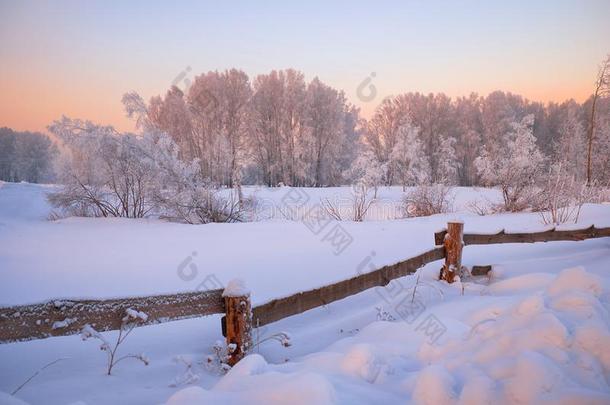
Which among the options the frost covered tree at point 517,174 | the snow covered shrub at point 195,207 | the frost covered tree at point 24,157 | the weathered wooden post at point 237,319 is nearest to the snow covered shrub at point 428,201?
the frost covered tree at point 517,174

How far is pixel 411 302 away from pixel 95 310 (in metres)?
3.61

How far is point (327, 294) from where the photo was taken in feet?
11.9

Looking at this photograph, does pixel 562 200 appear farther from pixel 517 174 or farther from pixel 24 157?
pixel 24 157

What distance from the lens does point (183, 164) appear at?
13.4 m

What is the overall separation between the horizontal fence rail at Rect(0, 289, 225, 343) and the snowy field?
0.36ft

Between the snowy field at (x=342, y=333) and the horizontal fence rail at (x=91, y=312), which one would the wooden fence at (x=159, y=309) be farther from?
the snowy field at (x=342, y=333)

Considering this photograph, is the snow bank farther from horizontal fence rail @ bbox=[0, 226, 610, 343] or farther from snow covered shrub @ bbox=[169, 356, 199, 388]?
snow covered shrub @ bbox=[169, 356, 199, 388]

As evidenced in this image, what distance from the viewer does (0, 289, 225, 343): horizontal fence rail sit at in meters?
2.16

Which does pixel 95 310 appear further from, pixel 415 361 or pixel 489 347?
pixel 489 347

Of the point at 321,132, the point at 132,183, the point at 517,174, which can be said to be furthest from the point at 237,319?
the point at 321,132

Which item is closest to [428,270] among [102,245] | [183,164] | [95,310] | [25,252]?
[95,310]

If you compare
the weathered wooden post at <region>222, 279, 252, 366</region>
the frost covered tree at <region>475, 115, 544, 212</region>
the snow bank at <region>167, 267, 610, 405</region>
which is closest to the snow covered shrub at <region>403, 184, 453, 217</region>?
the frost covered tree at <region>475, 115, 544, 212</region>

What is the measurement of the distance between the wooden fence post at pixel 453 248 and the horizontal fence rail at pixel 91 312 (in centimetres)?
362

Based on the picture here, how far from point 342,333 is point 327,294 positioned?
26.2 inches
